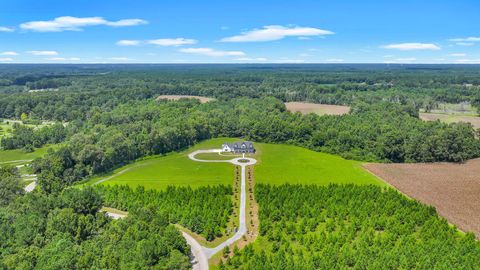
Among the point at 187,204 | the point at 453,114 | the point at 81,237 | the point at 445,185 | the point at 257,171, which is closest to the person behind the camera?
the point at 81,237

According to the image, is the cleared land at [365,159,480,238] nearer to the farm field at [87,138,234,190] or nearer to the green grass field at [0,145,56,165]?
the farm field at [87,138,234,190]

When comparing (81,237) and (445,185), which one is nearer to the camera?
(81,237)

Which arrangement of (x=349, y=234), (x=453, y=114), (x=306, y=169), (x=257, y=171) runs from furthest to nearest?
(x=453, y=114) → (x=306, y=169) → (x=257, y=171) → (x=349, y=234)

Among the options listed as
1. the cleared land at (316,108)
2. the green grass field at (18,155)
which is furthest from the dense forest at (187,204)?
the cleared land at (316,108)

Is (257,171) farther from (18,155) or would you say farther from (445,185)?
(18,155)

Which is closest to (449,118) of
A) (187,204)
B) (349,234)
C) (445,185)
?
(445,185)

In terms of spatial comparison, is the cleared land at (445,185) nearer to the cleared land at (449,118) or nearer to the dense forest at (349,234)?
the dense forest at (349,234)
